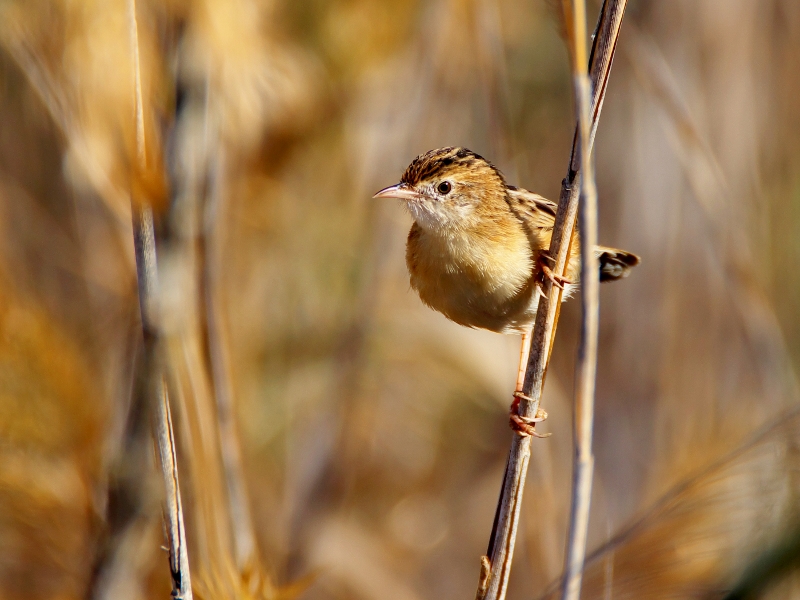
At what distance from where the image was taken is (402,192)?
2816 millimetres

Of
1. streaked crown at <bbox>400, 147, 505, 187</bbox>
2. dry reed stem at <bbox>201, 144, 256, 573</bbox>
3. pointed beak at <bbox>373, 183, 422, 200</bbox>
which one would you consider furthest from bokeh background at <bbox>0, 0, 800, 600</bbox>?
pointed beak at <bbox>373, 183, 422, 200</bbox>

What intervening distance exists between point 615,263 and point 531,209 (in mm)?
369

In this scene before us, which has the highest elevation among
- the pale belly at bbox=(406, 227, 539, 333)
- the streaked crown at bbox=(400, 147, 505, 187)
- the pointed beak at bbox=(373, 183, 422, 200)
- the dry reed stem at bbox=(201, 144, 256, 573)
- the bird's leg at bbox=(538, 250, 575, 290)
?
the streaked crown at bbox=(400, 147, 505, 187)

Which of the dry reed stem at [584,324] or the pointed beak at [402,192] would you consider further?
the pointed beak at [402,192]

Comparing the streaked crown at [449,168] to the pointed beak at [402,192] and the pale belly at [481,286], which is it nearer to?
the pointed beak at [402,192]

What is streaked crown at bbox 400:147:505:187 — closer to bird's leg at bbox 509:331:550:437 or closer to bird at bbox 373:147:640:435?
bird at bbox 373:147:640:435

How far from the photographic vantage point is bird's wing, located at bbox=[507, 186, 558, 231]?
8.96 feet

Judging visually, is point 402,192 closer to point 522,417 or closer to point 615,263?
point 615,263

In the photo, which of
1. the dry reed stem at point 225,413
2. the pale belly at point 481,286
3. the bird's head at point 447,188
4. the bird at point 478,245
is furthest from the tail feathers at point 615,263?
the dry reed stem at point 225,413

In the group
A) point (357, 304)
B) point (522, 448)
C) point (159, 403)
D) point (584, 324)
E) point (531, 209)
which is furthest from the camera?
point (357, 304)

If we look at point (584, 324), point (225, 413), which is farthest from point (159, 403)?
point (584, 324)

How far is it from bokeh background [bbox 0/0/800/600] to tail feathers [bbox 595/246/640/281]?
0.57 meters

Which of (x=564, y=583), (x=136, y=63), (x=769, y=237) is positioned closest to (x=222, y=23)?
(x=136, y=63)

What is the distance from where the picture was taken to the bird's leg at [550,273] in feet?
6.62
